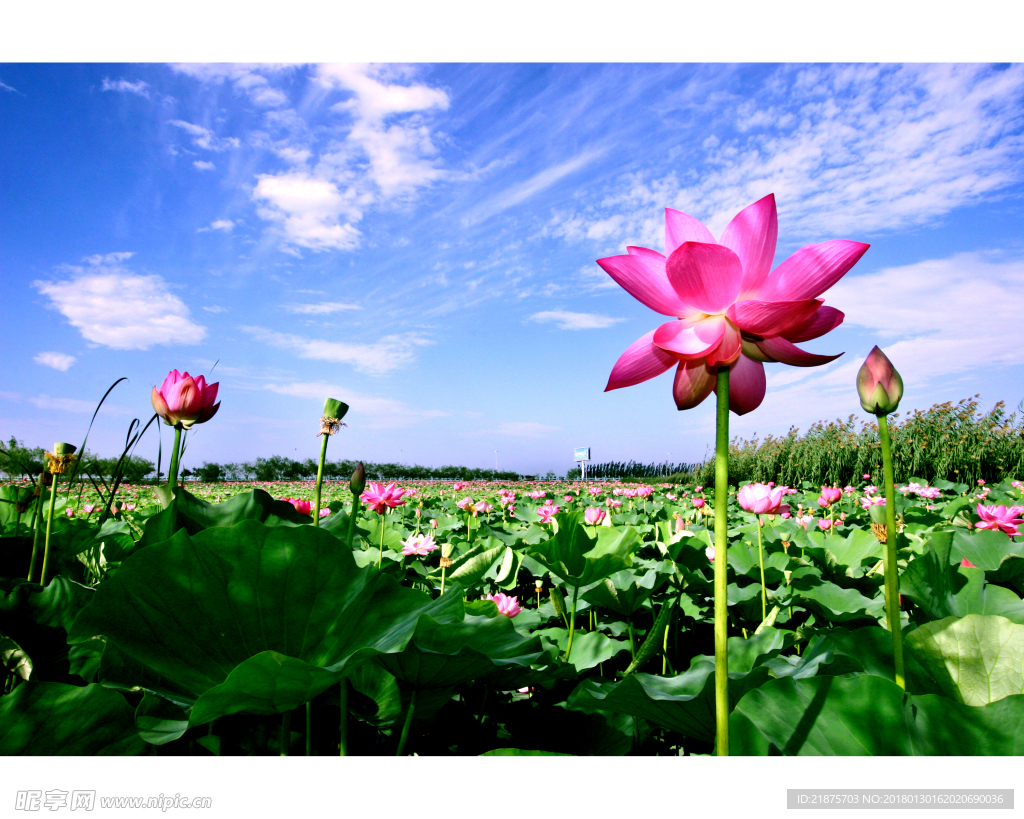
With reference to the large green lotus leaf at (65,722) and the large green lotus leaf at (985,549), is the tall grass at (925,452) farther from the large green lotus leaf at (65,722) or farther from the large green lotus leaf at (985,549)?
the large green lotus leaf at (65,722)

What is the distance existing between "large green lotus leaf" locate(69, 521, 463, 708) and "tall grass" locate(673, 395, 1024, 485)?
9.38 m

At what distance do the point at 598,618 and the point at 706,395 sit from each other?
156cm

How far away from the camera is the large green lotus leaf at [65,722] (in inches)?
23.9

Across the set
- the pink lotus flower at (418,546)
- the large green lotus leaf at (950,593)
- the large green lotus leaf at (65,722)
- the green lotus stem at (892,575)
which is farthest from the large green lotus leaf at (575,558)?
the large green lotus leaf at (65,722)

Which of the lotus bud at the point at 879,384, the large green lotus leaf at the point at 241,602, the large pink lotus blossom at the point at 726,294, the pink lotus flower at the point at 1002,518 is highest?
the large pink lotus blossom at the point at 726,294

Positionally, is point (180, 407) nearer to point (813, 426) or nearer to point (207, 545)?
point (207, 545)

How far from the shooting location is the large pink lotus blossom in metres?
0.54

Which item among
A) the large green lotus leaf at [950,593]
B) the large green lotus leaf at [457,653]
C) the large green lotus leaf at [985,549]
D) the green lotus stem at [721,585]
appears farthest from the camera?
the large green lotus leaf at [985,549]

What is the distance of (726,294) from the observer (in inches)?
22.2

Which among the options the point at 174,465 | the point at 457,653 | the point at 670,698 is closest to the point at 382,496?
the point at 174,465

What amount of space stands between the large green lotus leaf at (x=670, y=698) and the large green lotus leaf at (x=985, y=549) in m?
1.32

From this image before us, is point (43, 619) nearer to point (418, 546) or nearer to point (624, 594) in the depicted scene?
point (418, 546)

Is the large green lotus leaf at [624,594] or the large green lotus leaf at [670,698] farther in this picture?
the large green lotus leaf at [624,594]
